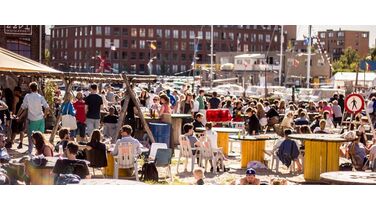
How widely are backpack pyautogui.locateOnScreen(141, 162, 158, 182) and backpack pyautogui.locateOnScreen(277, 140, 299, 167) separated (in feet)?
10.2

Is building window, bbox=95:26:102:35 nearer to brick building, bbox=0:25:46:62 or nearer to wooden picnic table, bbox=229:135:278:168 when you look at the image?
brick building, bbox=0:25:46:62

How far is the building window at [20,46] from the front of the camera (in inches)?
1299

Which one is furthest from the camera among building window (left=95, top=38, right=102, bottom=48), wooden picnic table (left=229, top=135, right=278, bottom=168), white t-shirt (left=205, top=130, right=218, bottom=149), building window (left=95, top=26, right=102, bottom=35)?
building window (left=95, top=38, right=102, bottom=48)

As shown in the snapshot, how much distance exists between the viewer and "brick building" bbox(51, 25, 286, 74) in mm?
97938

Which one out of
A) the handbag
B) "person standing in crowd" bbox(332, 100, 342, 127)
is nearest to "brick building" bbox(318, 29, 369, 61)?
"person standing in crowd" bbox(332, 100, 342, 127)

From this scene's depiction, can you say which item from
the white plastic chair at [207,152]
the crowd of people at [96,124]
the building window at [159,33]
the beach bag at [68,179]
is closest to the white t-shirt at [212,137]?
the crowd of people at [96,124]

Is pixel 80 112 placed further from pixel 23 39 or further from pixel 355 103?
pixel 23 39

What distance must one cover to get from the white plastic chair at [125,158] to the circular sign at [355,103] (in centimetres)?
475

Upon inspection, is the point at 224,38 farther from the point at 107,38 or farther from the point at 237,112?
the point at 237,112

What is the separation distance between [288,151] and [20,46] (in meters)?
20.0

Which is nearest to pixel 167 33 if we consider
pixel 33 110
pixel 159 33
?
pixel 159 33

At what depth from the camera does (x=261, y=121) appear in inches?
952
